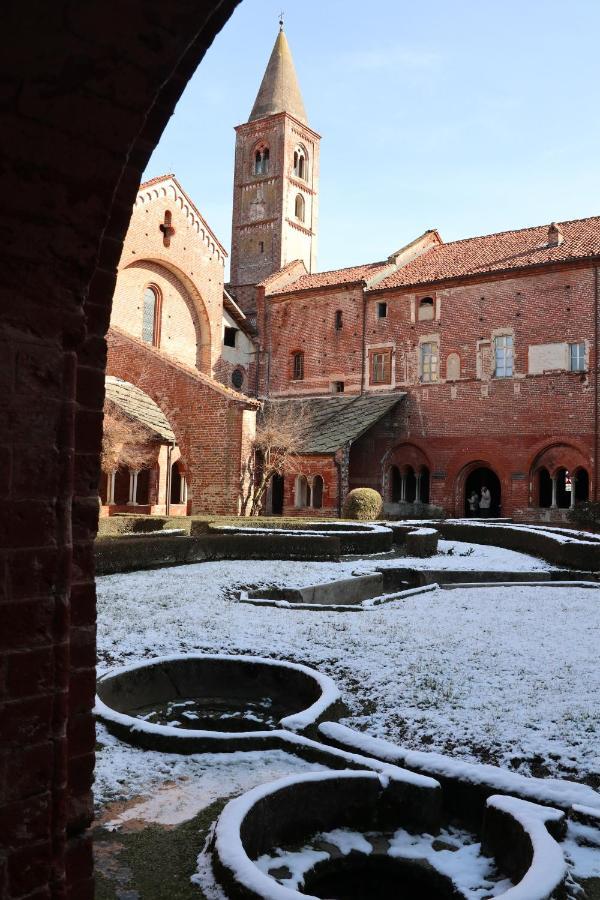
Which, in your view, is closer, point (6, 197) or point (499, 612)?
point (6, 197)

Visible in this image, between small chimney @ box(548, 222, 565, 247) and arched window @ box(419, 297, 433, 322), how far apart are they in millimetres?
4678

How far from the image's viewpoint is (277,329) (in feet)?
106

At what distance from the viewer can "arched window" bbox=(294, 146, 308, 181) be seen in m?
42.3

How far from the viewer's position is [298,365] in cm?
3197

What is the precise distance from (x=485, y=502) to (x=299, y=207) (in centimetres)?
2302

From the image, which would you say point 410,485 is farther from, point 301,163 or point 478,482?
point 301,163

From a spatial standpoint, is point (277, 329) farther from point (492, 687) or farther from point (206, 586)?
point (492, 687)

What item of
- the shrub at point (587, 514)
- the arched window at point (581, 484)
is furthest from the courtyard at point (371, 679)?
the arched window at point (581, 484)

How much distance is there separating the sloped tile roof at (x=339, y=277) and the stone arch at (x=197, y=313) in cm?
346

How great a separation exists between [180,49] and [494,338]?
25.9 metres

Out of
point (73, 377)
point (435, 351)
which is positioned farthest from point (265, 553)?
point (435, 351)

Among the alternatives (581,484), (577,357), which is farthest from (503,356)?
(581,484)

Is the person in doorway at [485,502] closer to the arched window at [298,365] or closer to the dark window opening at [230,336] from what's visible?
Answer: the arched window at [298,365]

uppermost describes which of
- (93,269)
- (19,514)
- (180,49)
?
(180,49)
